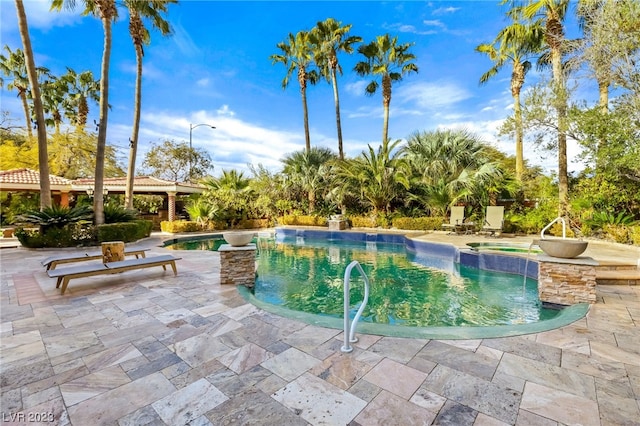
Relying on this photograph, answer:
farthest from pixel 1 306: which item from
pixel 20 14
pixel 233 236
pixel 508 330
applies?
pixel 20 14

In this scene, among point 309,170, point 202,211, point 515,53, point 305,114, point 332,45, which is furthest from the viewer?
point 305,114

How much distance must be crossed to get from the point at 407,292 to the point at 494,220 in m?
8.19

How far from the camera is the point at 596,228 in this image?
1035 centimetres

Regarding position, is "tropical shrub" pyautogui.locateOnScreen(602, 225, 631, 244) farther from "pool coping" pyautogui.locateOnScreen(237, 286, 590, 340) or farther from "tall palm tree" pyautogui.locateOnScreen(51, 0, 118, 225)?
"tall palm tree" pyautogui.locateOnScreen(51, 0, 118, 225)

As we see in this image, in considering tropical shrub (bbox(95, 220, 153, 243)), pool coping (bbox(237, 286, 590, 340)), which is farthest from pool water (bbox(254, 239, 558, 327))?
tropical shrub (bbox(95, 220, 153, 243))

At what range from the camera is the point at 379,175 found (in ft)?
51.1

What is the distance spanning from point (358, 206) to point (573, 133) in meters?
11.0

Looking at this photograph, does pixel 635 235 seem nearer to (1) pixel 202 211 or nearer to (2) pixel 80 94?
(1) pixel 202 211

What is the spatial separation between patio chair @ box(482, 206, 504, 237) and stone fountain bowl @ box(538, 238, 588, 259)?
792 centimetres

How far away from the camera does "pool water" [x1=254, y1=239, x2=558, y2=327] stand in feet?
15.1

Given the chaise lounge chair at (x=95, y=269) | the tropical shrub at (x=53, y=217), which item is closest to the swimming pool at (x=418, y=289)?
the chaise lounge chair at (x=95, y=269)

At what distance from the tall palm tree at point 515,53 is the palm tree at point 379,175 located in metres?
6.18

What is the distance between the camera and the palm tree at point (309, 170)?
18.0 meters

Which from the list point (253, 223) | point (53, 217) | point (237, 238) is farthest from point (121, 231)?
point (237, 238)
